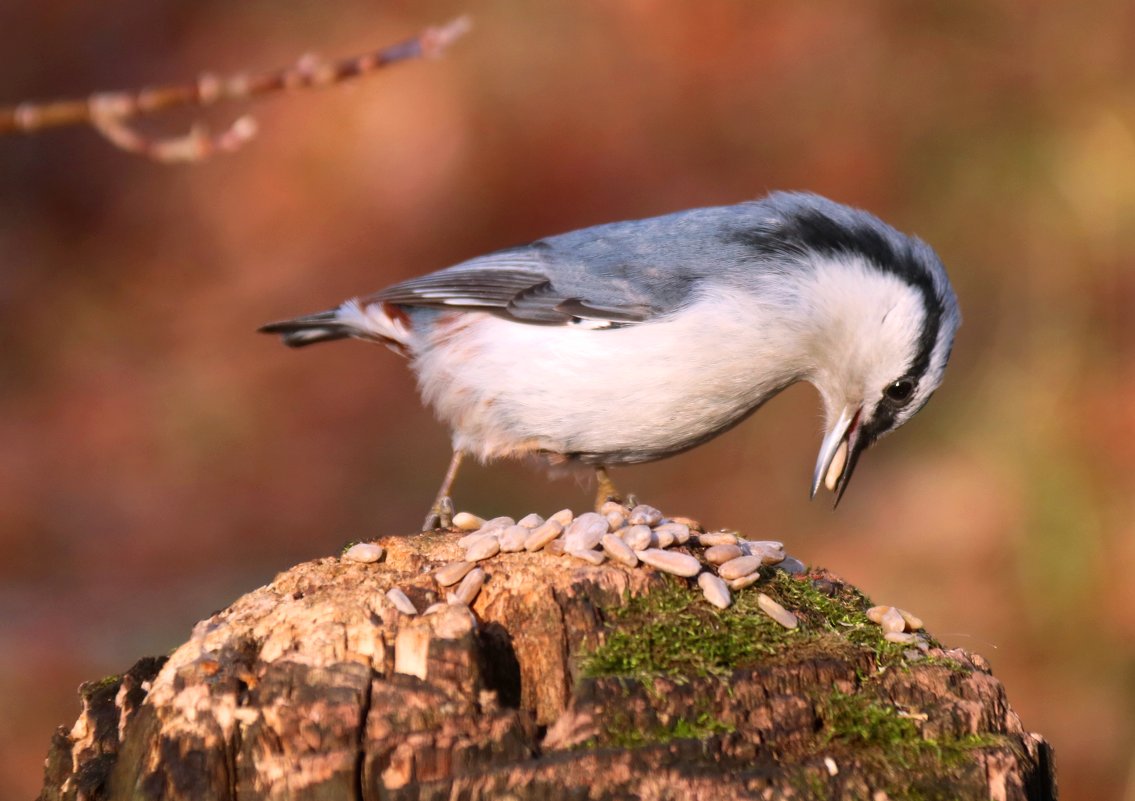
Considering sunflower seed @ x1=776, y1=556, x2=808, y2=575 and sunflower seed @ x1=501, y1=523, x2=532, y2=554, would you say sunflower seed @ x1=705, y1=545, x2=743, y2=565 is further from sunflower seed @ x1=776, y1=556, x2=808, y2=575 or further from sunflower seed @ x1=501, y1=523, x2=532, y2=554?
sunflower seed @ x1=501, y1=523, x2=532, y2=554

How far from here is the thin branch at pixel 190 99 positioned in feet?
4.77

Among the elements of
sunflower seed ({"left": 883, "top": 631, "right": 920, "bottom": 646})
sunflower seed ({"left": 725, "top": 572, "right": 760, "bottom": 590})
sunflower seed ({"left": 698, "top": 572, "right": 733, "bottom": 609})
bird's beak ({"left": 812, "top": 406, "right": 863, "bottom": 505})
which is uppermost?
bird's beak ({"left": 812, "top": 406, "right": 863, "bottom": 505})

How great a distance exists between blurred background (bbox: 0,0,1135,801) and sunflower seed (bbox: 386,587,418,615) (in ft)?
14.0

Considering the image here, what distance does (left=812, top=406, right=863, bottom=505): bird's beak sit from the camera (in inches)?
144

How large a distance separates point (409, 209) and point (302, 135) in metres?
1.02

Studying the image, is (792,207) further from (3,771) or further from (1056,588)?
(3,771)

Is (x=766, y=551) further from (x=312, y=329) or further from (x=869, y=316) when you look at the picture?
(x=312, y=329)

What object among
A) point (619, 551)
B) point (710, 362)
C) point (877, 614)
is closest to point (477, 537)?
→ point (619, 551)

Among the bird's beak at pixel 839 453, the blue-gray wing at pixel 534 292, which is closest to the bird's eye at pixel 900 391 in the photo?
the bird's beak at pixel 839 453

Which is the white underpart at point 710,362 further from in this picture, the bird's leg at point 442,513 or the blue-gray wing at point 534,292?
the bird's leg at point 442,513

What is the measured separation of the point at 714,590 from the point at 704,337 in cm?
113

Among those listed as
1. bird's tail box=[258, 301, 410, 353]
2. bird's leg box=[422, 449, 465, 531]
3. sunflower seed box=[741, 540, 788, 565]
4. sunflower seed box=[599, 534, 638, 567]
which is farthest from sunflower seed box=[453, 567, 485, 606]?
bird's tail box=[258, 301, 410, 353]

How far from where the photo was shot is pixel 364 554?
104 inches

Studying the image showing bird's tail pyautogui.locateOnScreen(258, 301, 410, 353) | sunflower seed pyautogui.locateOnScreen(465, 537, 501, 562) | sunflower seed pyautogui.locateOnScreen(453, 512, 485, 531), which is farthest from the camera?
bird's tail pyautogui.locateOnScreen(258, 301, 410, 353)
